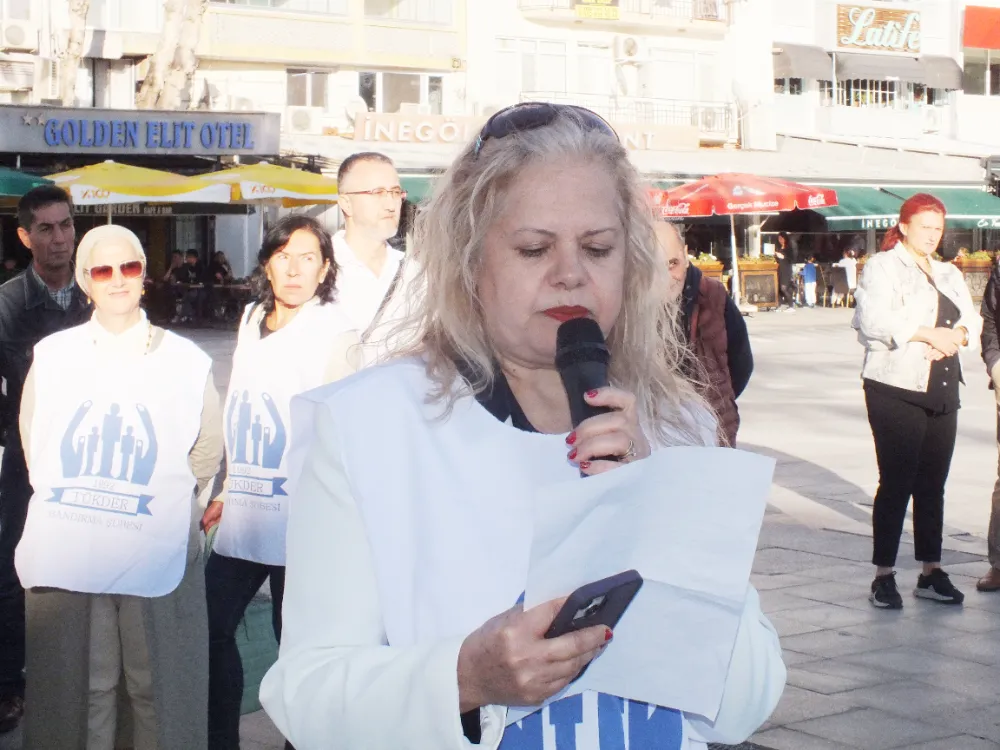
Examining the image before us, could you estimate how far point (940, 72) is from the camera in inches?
1781

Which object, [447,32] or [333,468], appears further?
[447,32]

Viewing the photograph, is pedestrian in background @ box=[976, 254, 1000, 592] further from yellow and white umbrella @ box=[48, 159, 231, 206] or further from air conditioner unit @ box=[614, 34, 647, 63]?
air conditioner unit @ box=[614, 34, 647, 63]

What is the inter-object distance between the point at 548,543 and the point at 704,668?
266mm

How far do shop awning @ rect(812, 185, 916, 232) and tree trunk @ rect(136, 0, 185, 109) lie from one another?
15.7 meters

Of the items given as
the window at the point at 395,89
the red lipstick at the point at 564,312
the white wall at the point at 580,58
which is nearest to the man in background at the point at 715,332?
the red lipstick at the point at 564,312

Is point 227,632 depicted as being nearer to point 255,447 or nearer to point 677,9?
point 255,447

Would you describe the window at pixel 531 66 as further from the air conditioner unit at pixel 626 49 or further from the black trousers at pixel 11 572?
the black trousers at pixel 11 572

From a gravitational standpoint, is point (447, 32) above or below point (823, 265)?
above

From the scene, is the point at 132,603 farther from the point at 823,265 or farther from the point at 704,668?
the point at 823,265

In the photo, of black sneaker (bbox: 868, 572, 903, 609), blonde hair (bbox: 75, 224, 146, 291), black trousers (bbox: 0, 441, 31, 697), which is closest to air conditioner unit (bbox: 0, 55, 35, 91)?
black sneaker (bbox: 868, 572, 903, 609)

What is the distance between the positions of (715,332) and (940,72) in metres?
42.0

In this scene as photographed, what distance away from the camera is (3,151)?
2742 cm

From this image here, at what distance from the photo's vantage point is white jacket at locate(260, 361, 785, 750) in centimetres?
175

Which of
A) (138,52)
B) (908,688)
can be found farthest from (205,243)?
(908,688)
